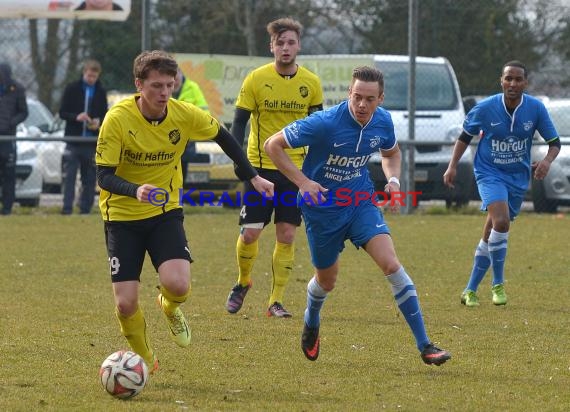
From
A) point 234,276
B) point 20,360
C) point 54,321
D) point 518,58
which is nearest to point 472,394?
point 20,360

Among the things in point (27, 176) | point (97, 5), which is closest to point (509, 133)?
point (97, 5)

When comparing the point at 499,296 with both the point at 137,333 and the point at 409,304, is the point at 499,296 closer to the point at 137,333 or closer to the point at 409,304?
the point at 409,304

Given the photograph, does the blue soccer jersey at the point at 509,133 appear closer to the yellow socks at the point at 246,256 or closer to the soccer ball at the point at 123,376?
the yellow socks at the point at 246,256

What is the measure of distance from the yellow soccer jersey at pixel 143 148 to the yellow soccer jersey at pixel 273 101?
7.39 feet

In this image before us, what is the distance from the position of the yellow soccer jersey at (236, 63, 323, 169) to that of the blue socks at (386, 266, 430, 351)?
2.47m

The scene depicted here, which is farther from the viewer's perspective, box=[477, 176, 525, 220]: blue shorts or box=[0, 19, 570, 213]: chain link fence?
box=[0, 19, 570, 213]: chain link fence

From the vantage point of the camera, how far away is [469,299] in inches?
380

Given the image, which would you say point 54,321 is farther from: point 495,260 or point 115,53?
point 115,53

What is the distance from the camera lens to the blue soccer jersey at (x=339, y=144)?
7145 mm

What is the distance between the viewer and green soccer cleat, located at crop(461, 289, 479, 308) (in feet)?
31.6

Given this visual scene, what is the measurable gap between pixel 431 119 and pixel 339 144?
10.1 metres

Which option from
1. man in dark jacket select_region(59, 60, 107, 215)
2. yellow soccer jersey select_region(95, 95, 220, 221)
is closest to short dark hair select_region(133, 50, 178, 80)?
yellow soccer jersey select_region(95, 95, 220, 221)

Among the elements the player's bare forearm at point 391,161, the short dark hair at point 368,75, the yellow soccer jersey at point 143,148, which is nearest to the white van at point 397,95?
the player's bare forearm at point 391,161

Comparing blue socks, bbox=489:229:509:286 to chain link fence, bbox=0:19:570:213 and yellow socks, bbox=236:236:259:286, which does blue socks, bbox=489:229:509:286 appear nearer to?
yellow socks, bbox=236:236:259:286
